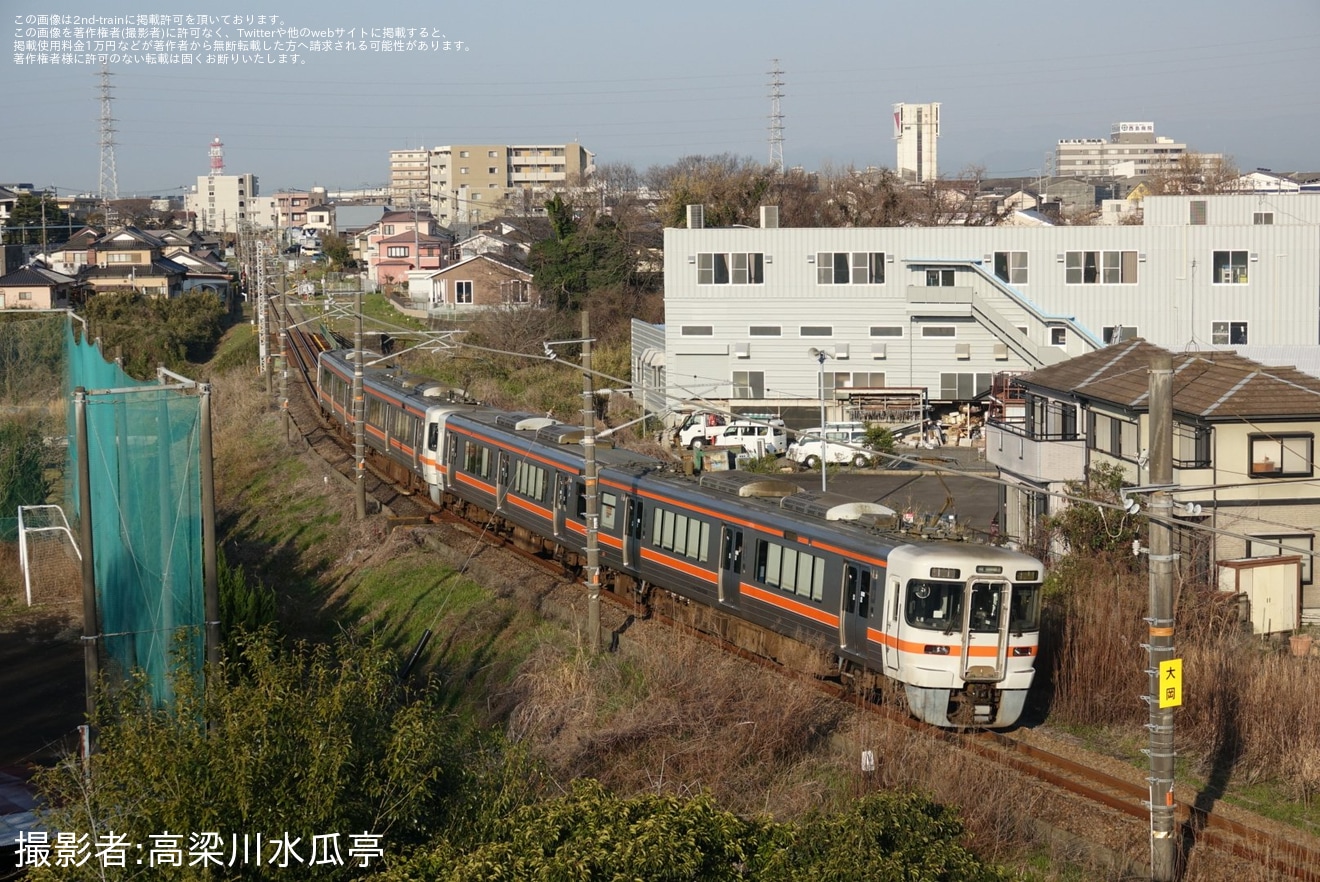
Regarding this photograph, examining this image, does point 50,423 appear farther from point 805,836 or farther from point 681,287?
point 805,836

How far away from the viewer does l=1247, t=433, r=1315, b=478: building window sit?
19047 mm

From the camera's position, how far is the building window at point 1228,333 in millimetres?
34719

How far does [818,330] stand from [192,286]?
43649mm

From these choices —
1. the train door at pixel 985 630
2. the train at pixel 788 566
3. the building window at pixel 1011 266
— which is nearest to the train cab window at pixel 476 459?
the train at pixel 788 566

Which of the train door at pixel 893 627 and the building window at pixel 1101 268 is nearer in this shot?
the train door at pixel 893 627

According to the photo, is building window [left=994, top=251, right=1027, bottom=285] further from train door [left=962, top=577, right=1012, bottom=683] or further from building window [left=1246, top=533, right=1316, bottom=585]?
train door [left=962, top=577, right=1012, bottom=683]

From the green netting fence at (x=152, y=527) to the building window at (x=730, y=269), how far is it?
968 inches

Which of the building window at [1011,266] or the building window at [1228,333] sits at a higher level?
the building window at [1011,266]

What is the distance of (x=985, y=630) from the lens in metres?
12.6

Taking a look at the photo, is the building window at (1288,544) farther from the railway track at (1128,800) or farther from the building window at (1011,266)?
the building window at (1011,266)

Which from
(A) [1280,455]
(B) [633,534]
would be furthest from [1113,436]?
(B) [633,534]

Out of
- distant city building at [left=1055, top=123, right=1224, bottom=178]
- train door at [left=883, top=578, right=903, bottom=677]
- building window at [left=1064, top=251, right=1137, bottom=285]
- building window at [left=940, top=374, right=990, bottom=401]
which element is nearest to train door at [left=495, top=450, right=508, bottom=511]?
train door at [left=883, top=578, right=903, bottom=677]

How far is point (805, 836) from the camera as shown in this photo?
725cm

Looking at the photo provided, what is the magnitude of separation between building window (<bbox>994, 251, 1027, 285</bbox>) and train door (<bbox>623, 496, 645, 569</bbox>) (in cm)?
2025
